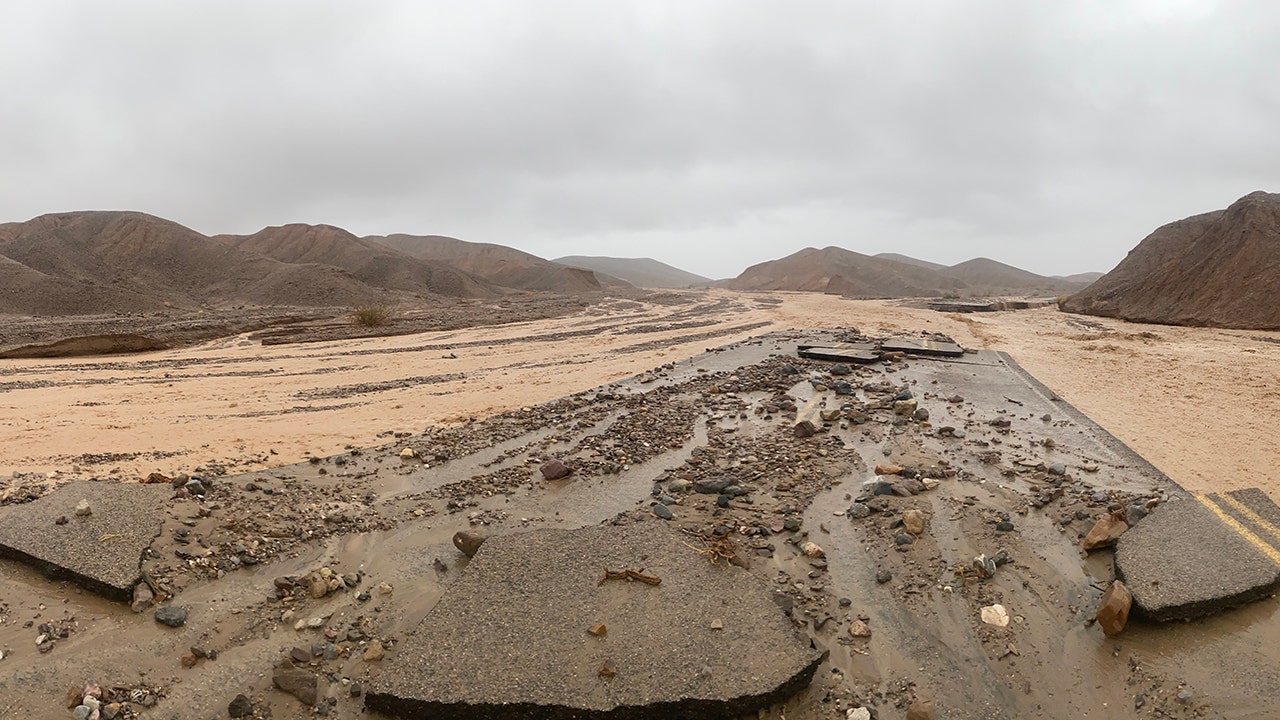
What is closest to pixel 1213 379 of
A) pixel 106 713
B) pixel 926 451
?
pixel 926 451

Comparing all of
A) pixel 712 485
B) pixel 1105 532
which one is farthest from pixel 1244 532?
pixel 712 485

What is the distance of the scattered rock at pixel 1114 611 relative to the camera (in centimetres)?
332

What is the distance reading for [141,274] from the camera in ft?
136

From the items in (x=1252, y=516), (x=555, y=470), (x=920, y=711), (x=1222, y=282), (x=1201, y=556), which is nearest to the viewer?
(x=920, y=711)

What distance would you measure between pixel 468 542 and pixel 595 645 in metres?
1.53

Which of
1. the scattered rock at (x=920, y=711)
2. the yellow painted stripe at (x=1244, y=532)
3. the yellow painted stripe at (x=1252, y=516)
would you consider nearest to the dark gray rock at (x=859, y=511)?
the scattered rock at (x=920, y=711)

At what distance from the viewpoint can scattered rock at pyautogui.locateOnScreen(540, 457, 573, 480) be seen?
5.81 metres

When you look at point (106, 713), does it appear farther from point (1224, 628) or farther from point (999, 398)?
point (999, 398)

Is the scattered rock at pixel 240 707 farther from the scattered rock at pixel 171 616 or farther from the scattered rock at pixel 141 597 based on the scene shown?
the scattered rock at pixel 141 597

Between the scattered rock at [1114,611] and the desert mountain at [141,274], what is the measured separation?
37.8m

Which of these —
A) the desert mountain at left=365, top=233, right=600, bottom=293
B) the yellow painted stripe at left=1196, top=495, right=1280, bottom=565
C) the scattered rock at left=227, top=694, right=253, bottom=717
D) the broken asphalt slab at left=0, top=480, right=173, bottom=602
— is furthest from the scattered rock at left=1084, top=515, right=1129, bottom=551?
the desert mountain at left=365, top=233, right=600, bottom=293

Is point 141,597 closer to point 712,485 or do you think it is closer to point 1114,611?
point 712,485

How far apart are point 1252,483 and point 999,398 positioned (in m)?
4.06

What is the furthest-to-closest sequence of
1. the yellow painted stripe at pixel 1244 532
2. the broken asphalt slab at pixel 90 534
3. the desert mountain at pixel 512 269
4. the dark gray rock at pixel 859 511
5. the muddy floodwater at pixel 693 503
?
the desert mountain at pixel 512 269
the dark gray rock at pixel 859 511
the yellow painted stripe at pixel 1244 532
the broken asphalt slab at pixel 90 534
the muddy floodwater at pixel 693 503
